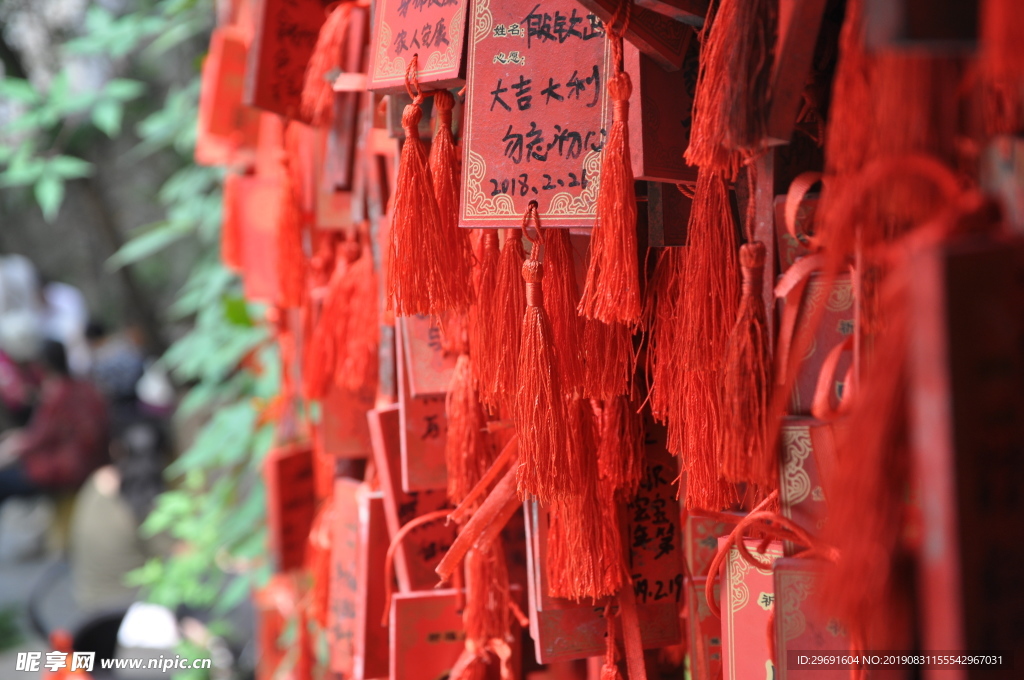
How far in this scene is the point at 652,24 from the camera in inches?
23.6

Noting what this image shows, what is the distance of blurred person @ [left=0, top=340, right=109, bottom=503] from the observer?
3342 mm

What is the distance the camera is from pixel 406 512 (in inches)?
37.5

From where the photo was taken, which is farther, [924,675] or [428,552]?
[428,552]

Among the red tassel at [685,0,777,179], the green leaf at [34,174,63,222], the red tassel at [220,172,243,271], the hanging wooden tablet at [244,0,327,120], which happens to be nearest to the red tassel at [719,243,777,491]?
the red tassel at [685,0,777,179]

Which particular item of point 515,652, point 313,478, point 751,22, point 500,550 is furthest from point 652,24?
point 313,478

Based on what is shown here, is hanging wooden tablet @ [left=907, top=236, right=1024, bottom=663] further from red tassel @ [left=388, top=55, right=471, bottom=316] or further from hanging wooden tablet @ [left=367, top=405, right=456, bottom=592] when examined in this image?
hanging wooden tablet @ [left=367, top=405, right=456, bottom=592]

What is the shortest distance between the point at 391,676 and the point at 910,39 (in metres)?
0.78

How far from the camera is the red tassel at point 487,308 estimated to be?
0.70m

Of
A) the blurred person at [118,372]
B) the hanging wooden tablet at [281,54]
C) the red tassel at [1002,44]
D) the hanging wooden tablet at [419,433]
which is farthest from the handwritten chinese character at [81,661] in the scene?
the blurred person at [118,372]

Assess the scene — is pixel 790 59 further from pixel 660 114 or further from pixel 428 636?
pixel 428 636

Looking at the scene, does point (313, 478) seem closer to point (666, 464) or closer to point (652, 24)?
point (666, 464)

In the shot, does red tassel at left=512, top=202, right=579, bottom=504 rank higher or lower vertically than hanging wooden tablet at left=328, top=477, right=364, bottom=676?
higher

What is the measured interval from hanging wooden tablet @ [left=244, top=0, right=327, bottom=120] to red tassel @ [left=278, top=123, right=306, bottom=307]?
9 cm

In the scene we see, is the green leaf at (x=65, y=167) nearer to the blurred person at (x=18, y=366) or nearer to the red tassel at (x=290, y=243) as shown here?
the red tassel at (x=290, y=243)
